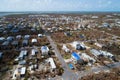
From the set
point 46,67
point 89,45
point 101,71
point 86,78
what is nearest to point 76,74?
point 86,78

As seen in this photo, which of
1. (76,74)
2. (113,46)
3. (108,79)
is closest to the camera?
(108,79)

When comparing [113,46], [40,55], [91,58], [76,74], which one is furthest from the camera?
[113,46]

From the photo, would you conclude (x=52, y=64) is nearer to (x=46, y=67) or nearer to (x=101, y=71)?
(x=46, y=67)

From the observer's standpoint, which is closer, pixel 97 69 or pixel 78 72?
pixel 78 72

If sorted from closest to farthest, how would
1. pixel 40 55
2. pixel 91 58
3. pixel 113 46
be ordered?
pixel 91 58, pixel 40 55, pixel 113 46

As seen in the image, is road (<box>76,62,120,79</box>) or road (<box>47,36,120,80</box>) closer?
road (<box>47,36,120,80</box>)

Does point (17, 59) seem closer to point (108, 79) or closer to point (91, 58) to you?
point (91, 58)

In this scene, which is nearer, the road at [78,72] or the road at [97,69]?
the road at [78,72]

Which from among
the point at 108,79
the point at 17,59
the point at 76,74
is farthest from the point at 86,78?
the point at 17,59

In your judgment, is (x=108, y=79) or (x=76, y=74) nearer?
(x=108, y=79)
